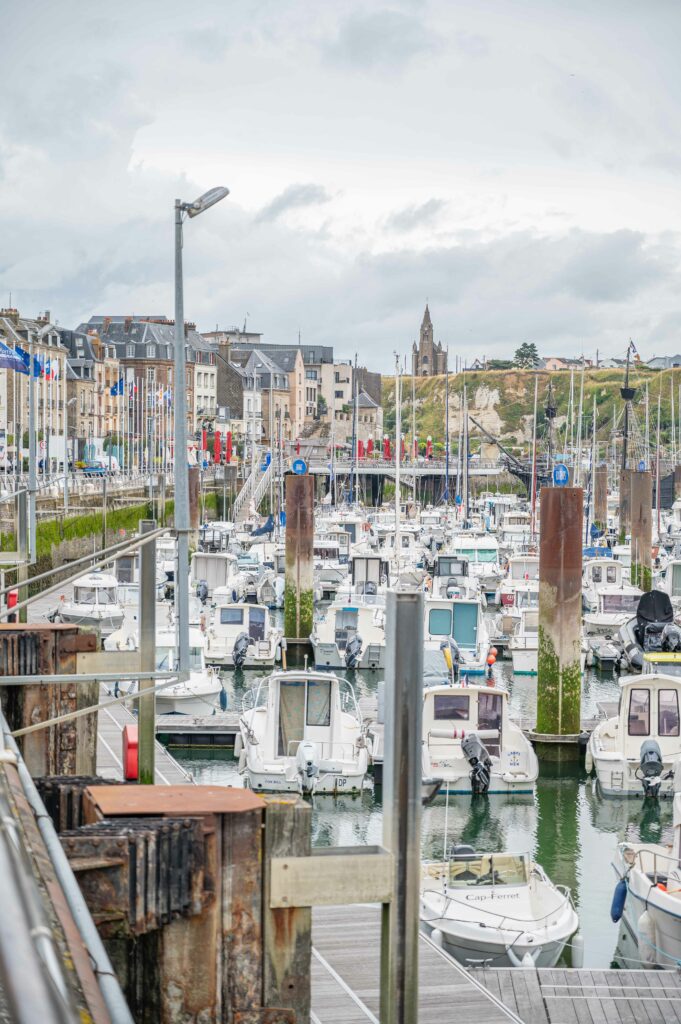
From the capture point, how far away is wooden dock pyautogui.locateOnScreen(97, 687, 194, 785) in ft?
→ 64.0

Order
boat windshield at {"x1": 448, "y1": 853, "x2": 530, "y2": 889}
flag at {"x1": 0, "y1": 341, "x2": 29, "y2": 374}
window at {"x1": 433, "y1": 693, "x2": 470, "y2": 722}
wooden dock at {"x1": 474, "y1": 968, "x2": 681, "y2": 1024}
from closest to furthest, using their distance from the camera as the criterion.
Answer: wooden dock at {"x1": 474, "y1": 968, "x2": 681, "y2": 1024}
boat windshield at {"x1": 448, "y1": 853, "x2": 530, "y2": 889}
window at {"x1": 433, "y1": 693, "x2": 470, "y2": 722}
flag at {"x1": 0, "y1": 341, "x2": 29, "y2": 374}

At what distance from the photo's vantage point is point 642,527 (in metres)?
45.2

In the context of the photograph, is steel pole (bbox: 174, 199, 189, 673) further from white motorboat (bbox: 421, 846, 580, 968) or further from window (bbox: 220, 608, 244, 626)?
window (bbox: 220, 608, 244, 626)

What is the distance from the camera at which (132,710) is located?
27469 mm

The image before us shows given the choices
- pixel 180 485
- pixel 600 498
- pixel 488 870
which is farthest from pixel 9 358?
pixel 600 498

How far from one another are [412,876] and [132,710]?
19.8m

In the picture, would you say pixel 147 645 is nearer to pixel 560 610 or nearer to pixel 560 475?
pixel 560 610

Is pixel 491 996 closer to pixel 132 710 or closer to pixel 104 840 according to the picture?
pixel 104 840

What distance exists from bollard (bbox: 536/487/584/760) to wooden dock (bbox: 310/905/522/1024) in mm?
11768

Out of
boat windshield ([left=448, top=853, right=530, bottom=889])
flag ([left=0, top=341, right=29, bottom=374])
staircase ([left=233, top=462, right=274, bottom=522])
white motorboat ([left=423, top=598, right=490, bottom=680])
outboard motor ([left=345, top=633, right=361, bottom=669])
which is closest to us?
boat windshield ([left=448, top=853, right=530, bottom=889])

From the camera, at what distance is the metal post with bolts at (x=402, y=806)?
839 cm

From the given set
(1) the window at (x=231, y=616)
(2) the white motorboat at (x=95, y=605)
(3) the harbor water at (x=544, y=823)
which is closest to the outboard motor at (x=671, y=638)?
(3) the harbor water at (x=544, y=823)

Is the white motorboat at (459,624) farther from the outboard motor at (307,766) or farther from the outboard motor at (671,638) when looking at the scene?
the outboard motor at (307,766)

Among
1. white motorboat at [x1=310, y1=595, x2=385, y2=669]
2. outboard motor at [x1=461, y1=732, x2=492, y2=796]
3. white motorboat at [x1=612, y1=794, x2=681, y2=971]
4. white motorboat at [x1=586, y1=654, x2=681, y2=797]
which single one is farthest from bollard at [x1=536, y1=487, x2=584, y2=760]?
white motorboat at [x1=310, y1=595, x2=385, y2=669]
